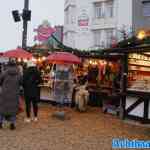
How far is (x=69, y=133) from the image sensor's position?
35.4 ft

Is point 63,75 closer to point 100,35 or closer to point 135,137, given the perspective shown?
point 135,137

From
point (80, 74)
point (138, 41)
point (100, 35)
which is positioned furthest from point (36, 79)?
point (100, 35)

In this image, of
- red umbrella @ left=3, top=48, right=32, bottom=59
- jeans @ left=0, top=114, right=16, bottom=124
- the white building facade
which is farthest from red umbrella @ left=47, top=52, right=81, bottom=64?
the white building facade

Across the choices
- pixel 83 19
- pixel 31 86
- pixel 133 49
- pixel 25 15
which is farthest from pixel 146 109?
pixel 83 19

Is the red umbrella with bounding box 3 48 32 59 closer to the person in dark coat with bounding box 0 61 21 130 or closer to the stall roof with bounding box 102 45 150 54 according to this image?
the stall roof with bounding box 102 45 150 54

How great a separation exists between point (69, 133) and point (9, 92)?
191 centimetres

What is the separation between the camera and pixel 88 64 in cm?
2155

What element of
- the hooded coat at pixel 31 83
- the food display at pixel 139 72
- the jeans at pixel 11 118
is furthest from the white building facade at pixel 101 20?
the jeans at pixel 11 118

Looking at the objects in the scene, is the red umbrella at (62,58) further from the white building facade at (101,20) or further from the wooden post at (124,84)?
the white building facade at (101,20)

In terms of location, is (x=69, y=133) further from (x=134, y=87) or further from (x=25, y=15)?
(x=25, y=15)

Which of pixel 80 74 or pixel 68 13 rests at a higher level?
pixel 68 13

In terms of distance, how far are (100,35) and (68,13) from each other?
6.01m


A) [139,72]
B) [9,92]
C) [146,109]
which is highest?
[139,72]

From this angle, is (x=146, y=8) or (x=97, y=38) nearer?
(x=146, y=8)
